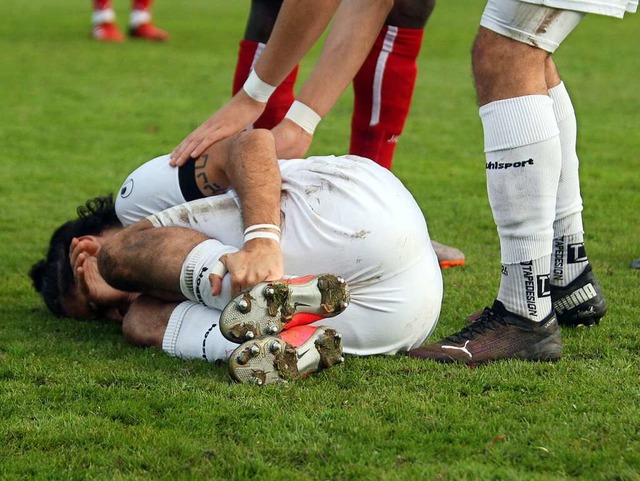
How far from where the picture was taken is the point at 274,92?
528 cm

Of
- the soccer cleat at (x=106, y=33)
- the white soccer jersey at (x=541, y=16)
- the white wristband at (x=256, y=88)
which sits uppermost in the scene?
the white soccer jersey at (x=541, y=16)

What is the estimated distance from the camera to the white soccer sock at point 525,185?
136 inches

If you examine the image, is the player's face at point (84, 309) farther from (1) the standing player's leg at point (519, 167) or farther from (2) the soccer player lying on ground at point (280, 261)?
(1) the standing player's leg at point (519, 167)

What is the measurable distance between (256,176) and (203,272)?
0.37m

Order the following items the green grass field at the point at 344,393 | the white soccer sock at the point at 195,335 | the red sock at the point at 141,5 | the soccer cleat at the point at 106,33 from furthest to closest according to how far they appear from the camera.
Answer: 1. the red sock at the point at 141,5
2. the soccer cleat at the point at 106,33
3. the white soccer sock at the point at 195,335
4. the green grass field at the point at 344,393

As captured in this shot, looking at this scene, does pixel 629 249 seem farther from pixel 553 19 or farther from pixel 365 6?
pixel 553 19

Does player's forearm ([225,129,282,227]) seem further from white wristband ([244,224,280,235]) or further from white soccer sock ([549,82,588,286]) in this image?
white soccer sock ([549,82,588,286])

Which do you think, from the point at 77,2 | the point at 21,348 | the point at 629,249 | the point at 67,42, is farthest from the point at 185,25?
the point at 21,348

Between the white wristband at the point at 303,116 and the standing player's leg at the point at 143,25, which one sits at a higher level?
the white wristband at the point at 303,116

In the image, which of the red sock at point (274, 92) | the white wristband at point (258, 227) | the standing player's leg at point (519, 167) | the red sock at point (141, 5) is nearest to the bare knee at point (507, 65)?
the standing player's leg at point (519, 167)

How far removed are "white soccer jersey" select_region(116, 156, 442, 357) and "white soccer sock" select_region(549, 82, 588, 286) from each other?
52 cm

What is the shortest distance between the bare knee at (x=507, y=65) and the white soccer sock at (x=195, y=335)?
1112mm

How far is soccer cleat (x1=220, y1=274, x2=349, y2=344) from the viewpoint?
10.5 ft

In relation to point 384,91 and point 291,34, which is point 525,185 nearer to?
point 291,34
